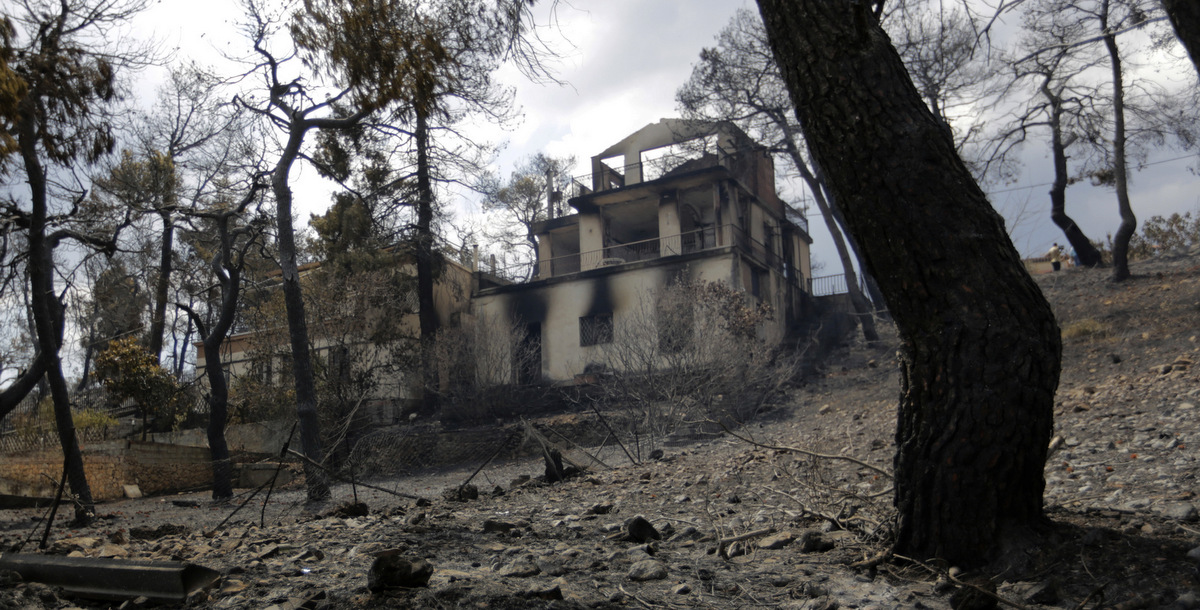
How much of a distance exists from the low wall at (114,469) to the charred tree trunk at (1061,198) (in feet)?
61.1

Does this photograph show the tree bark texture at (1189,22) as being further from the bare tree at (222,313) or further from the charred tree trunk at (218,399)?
the charred tree trunk at (218,399)

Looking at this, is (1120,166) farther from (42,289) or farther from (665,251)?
(42,289)

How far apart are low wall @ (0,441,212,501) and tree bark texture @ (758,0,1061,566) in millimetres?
12197

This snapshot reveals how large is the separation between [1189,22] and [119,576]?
5.30m

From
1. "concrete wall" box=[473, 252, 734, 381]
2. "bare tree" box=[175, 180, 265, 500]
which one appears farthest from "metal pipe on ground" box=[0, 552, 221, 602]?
"concrete wall" box=[473, 252, 734, 381]

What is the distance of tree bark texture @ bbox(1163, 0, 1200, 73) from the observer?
11.8ft

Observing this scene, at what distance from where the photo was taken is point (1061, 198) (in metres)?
18.1

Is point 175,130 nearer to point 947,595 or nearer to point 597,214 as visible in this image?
point 597,214

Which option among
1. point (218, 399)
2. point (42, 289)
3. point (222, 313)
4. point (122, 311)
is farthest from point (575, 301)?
point (42, 289)

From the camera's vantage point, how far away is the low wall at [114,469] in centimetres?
1189

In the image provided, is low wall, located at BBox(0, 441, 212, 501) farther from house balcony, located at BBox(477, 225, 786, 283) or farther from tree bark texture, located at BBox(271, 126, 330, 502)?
house balcony, located at BBox(477, 225, 786, 283)

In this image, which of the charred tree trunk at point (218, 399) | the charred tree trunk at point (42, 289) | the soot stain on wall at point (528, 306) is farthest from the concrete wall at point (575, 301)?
the charred tree trunk at point (42, 289)

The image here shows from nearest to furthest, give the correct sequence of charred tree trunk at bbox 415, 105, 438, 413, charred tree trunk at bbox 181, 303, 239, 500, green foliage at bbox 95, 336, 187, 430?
charred tree trunk at bbox 181, 303, 239, 500 → green foliage at bbox 95, 336, 187, 430 → charred tree trunk at bbox 415, 105, 438, 413

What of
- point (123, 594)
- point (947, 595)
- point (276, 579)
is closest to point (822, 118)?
point (947, 595)
